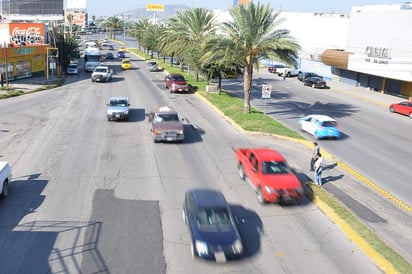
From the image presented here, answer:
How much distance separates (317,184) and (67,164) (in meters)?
11.7

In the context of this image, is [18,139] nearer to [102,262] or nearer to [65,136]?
[65,136]

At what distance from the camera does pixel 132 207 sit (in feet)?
52.8

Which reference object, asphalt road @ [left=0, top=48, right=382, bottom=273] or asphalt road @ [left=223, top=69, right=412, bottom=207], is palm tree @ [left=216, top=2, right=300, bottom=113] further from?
asphalt road @ [left=0, top=48, right=382, bottom=273]

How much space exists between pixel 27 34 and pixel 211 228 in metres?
57.0

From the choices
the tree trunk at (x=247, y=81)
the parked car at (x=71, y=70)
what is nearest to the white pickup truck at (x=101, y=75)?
the parked car at (x=71, y=70)

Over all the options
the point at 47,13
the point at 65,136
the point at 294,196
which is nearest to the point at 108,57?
the point at 47,13

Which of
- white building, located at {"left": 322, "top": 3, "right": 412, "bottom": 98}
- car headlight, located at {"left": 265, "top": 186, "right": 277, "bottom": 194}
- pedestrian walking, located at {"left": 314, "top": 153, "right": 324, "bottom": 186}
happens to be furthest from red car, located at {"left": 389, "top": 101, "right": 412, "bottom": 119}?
car headlight, located at {"left": 265, "top": 186, "right": 277, "bottom": 194}

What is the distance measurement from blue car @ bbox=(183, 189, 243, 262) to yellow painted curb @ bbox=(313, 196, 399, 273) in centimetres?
404

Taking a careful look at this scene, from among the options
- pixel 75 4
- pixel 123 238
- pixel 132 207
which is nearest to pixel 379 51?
pixel 132 207

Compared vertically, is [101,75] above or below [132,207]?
above

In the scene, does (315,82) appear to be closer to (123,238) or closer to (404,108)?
(404,108)

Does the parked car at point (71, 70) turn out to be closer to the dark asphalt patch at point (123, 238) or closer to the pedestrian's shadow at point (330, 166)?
the pedestrian's shadow at point (330, 166)

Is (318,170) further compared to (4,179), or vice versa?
(318,170)

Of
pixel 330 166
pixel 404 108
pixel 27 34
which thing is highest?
pixel 27 34
